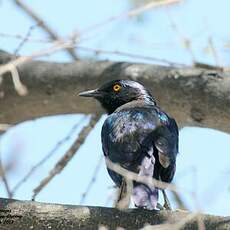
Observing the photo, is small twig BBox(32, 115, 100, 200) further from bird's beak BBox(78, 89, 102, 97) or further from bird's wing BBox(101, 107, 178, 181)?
bird's wing BBox(101, 107, 178, 181)

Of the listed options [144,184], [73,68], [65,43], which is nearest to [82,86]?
[73,68]

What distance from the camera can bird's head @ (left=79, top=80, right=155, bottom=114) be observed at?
20.6 feet

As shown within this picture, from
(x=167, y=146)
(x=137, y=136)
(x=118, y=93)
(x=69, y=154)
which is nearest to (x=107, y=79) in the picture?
(x=118, y=93)

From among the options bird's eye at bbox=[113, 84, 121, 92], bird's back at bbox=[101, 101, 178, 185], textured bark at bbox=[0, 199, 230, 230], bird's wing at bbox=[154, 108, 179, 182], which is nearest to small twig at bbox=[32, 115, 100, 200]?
bird's eye at bbox=[113, 84, 121, 92]

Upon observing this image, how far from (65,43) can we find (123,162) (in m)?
1.35

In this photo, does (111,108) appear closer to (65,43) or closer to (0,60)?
(0,60)

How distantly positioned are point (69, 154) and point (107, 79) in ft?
2.41

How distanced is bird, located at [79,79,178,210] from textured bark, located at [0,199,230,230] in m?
0.18

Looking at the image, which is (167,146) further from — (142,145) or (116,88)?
(116,88)

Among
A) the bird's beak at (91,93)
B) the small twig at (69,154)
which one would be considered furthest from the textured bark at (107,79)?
the small twig at (69,154)

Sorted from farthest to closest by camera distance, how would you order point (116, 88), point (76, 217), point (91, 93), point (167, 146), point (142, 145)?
point (116, 88)
point (91, 93)
point (167, 146)
point (142, 145)
point (76, 217)

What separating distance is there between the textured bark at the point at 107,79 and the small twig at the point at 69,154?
0.15 m

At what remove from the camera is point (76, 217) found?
4.11m

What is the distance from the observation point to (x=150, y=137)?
5.05 metres
